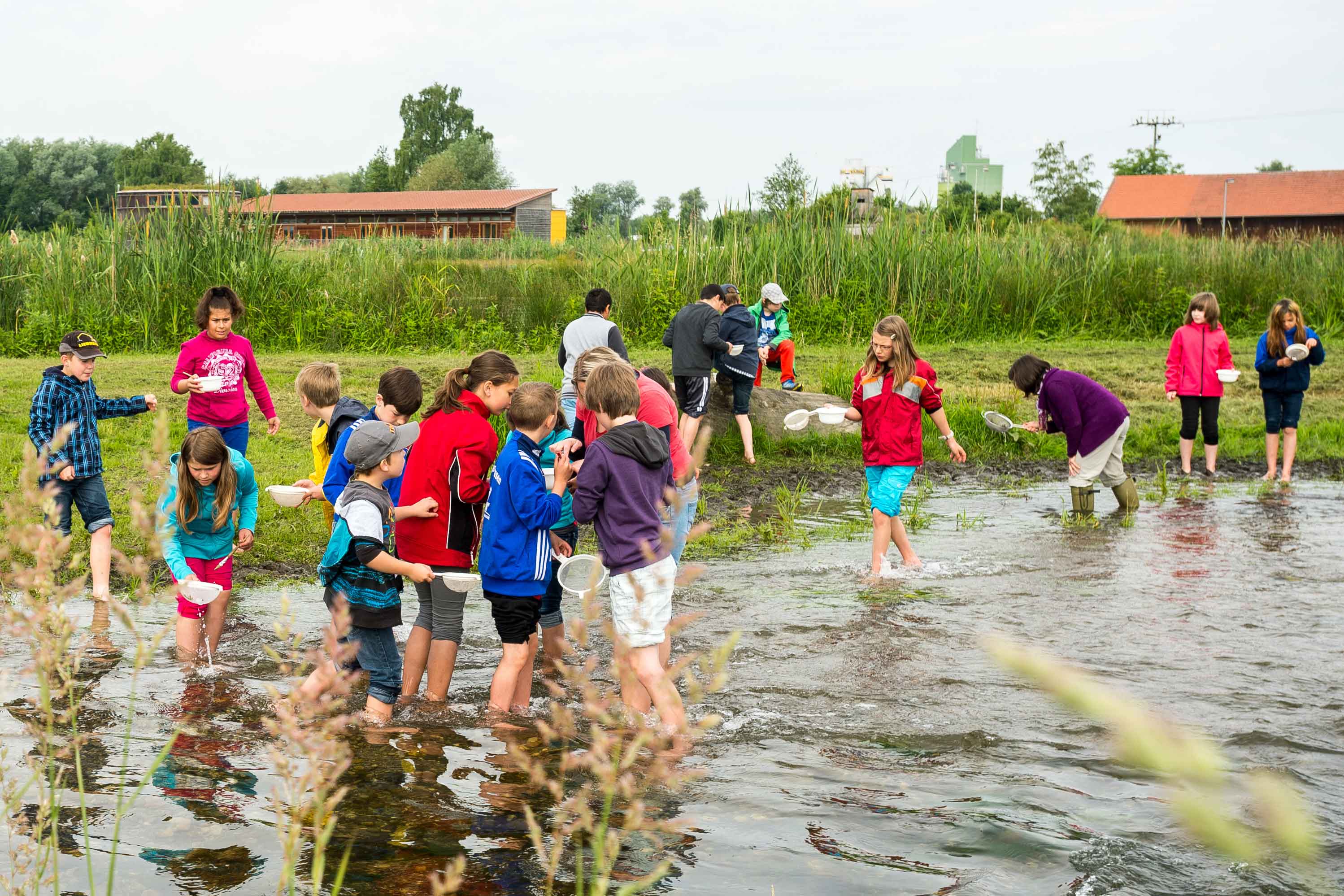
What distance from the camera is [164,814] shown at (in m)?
4.33

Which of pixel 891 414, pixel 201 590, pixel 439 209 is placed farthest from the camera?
pixel 439 209

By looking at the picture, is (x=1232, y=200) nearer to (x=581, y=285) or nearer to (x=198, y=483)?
(x=581, y=285)

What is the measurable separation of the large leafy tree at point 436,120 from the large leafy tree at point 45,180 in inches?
908

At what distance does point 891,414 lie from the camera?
7.87 meters

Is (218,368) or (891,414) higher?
(218,368)

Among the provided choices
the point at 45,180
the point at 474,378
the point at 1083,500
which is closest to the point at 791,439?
the point at 1083,500

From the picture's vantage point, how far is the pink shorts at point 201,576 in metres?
5.96

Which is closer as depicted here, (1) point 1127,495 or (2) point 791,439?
(1) point 1127,495

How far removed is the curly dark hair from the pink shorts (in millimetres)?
2269

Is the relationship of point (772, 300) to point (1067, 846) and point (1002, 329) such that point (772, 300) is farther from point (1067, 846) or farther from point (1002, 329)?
point (1067, 846)

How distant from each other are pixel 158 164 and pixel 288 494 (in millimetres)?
93189

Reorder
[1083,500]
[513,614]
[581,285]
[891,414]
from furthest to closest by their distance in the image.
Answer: [581,285]
[1083,500]
[891,414]
[513,614]

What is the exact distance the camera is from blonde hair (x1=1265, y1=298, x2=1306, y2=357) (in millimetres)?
11297

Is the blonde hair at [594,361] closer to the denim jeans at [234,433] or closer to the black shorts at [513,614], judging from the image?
the black shorts at [513,614]
